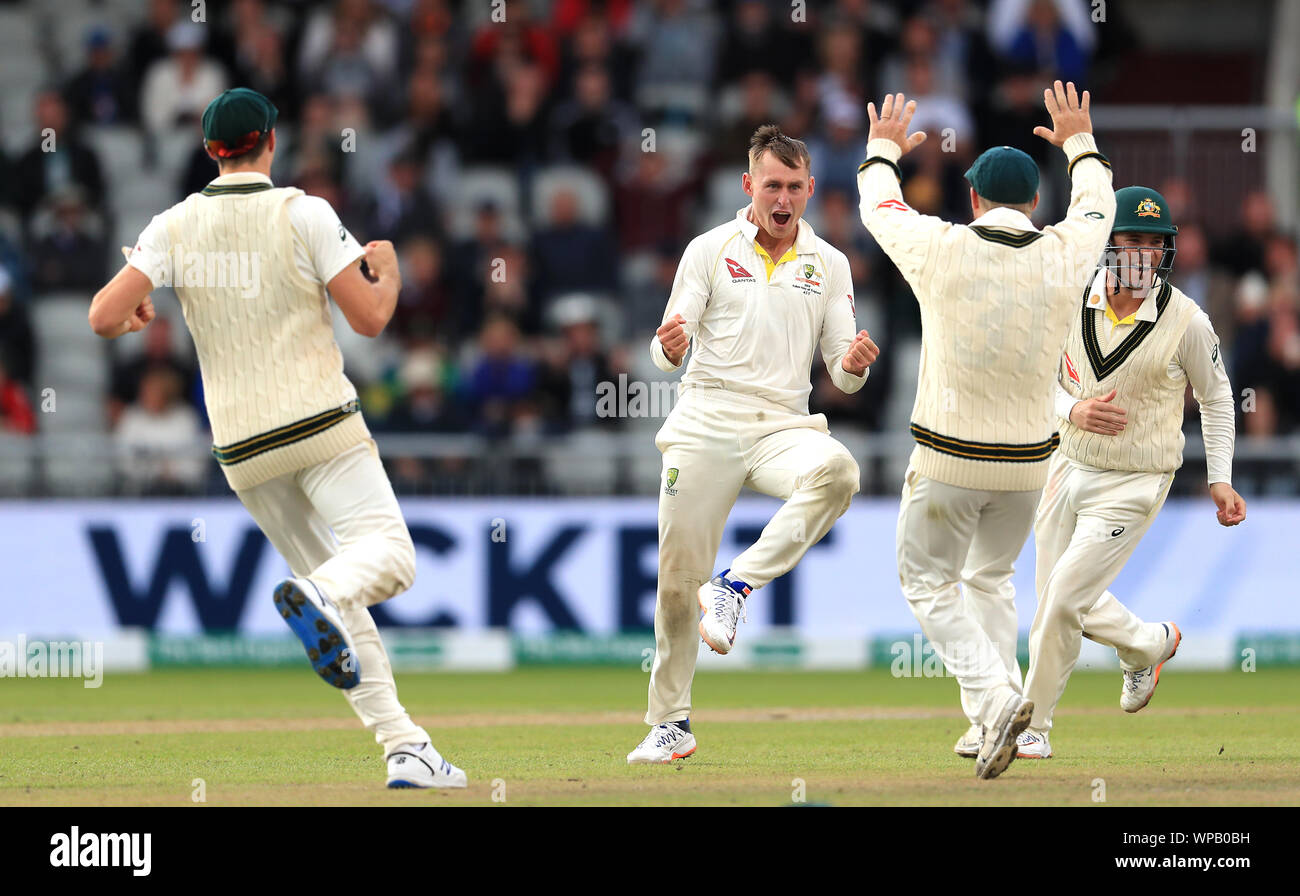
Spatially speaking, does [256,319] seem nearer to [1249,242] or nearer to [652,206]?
[652,206]

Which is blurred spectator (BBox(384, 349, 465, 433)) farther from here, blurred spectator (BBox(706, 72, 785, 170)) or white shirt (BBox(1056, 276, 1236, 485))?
white shirt (BBox(1056, 276, 1236, 485))

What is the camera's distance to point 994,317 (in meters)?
8.53

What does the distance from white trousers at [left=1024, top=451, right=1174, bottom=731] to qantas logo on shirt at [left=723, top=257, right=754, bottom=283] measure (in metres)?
1.81

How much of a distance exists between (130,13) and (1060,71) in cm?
949

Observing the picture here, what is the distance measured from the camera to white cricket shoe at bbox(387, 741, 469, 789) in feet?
25.9

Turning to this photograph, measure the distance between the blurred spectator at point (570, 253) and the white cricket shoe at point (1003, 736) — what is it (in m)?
9.93

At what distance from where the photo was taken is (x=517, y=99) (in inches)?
735

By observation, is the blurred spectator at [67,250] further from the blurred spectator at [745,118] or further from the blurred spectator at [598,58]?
the blurred spectator at [745,118]

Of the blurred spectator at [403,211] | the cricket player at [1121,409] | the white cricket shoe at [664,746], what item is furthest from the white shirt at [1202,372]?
the blurred spectator at [403,211]

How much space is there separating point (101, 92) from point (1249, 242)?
35.6 feet

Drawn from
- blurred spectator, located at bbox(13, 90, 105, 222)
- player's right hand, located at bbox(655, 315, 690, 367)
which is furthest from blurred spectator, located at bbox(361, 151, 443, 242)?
player's right hand, located at bbox(655, 315, 690, 367)

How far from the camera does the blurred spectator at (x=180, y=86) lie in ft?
62.1

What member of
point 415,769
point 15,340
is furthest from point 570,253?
point 415,769

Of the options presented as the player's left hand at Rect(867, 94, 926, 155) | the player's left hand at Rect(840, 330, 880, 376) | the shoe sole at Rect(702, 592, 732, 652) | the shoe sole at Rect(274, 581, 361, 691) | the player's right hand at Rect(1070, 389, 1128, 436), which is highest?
the player's left hand at Rect(867, 94, 926, 155)
